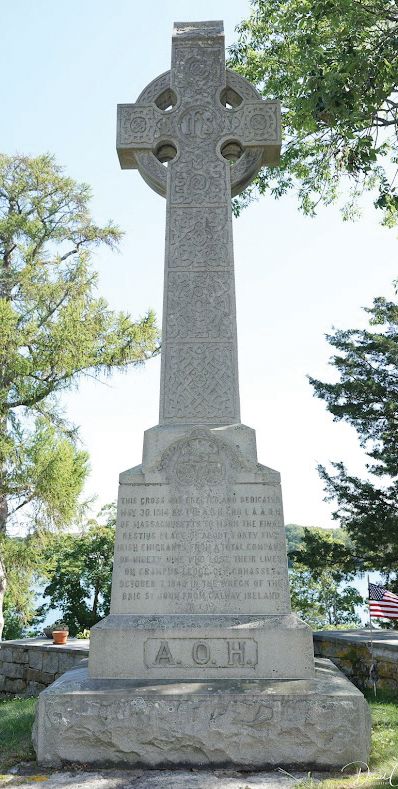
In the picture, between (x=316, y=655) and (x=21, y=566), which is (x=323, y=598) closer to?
(x=21, y=566)

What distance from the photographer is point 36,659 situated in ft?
29.1

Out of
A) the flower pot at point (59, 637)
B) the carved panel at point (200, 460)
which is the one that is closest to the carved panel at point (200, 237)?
the carved panel at point (200, 460)

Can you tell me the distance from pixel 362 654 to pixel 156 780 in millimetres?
4112

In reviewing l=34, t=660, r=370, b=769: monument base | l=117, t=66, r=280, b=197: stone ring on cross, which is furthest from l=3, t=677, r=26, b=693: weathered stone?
l=117, t=66, r=280, b=197: stone ring on cross

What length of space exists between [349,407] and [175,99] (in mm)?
10359

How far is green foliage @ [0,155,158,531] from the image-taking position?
15.2 m

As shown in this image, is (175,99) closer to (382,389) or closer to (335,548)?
(382,389)

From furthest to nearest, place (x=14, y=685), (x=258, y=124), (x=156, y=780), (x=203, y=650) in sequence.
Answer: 1. (x=14, y=685)
2. (x=258, y=124)
3. (x=203, y=650)
4. (x=156, y=780)

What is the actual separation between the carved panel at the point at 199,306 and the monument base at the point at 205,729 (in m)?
2.77

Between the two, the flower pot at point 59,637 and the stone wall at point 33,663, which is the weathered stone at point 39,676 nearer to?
the stone wall at point 33,663

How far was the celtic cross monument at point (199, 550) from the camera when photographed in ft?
13.3

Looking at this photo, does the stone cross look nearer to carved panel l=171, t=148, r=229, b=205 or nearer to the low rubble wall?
carved panel l=171, t=148, r=229, b=205

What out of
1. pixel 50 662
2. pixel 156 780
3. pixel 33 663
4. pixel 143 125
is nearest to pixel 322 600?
pixel 33 663

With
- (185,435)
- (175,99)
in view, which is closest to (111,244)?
(175,99)
